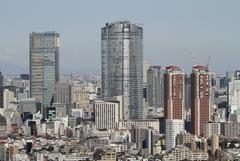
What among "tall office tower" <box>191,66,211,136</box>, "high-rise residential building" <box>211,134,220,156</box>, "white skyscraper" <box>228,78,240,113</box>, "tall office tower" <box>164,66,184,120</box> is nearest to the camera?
"high-rise residential building" <box>211,134,220,156</box>

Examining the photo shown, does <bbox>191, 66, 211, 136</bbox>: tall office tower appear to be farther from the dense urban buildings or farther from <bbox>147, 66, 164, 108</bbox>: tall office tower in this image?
<bbox>147, 66, 164, 108</bbox>: tall office tower

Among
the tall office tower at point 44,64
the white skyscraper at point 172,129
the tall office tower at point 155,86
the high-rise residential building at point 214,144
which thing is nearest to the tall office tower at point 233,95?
the tall office tower at point 155,86

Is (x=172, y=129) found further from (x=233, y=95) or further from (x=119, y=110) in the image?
(x=233, y=95)

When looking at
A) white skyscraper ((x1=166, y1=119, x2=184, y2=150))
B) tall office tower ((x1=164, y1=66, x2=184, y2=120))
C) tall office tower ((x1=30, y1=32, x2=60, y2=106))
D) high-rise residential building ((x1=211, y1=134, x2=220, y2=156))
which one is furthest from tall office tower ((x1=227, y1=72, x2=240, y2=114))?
high-rise residential building ((x1=211, y1=134, x2=220, y2=156))

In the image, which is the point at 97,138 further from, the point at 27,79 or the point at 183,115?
the point at 27,79

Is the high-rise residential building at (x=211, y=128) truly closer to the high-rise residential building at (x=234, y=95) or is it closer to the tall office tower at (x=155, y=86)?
the high-rise residential building at (x=234, y=95)

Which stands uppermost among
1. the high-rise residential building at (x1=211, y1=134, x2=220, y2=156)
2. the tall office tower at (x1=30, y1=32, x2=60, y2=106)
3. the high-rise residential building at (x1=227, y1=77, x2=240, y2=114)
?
the tall office tower at (x1=30, y1=32, x2=60, y2=106)

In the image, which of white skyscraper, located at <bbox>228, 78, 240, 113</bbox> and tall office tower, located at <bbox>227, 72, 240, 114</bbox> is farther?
white skyscraper, located at <bbox>228, 78, 240, 113</bbox>
